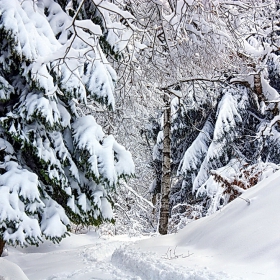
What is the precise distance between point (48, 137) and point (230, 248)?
108 inches

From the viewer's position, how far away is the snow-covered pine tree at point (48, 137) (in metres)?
3.91

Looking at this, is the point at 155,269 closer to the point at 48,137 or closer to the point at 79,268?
the point at 79,268

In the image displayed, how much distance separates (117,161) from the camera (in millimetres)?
4859

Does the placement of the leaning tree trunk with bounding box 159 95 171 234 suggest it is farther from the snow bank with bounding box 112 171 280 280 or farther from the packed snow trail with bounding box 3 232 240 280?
the snow bank with bounding box 112 171 280 280

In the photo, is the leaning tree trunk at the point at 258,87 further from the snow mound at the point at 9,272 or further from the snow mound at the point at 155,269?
the snow mound at the point at 9,272

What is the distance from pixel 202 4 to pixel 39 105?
7.30 feet

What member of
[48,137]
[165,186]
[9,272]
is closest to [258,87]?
[165,186]

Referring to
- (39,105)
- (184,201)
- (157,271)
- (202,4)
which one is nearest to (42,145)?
(39,105)

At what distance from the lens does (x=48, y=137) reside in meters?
4.59

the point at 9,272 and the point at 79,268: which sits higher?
the point at 9,272

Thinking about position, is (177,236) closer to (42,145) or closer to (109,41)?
(42,145)

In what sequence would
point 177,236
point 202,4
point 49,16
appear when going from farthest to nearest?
point 177,236, point 49,16, point 202,4

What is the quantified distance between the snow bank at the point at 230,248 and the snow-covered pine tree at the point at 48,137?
1.07m

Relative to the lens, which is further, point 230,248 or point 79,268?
point 79,268
